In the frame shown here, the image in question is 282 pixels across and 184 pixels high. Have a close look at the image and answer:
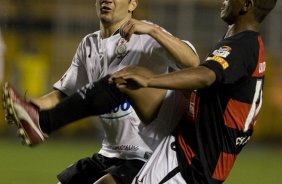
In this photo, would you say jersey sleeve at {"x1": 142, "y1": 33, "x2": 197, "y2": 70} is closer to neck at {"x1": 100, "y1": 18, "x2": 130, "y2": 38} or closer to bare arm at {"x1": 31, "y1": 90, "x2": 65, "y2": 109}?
neck at {"x1": 100, "y1": 18, "x2": 130, "y2": 38}

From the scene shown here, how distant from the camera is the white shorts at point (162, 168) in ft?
16.9

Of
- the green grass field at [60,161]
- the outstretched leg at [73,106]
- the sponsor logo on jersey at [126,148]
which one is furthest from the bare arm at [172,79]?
the green grass field at [60,161]

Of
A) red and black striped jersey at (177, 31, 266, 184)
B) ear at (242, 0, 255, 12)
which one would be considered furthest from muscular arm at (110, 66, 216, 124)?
ear at (242, 0, 255, 12)

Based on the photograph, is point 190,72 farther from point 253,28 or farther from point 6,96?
point 6,96

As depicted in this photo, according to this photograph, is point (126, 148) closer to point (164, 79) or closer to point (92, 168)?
point (92, 168)

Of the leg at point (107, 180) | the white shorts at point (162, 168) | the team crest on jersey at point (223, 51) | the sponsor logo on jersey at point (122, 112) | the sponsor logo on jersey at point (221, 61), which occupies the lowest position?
the leg at point (107, 180)

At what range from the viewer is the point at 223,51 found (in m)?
4.93

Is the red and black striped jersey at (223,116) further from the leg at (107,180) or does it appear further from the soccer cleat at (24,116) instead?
the soccer cleat at (24,116)

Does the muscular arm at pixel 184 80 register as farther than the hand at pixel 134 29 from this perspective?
No

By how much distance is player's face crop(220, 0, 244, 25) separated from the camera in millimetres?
5145

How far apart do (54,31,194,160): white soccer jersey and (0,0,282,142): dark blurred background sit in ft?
37.4

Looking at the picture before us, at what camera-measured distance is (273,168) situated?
13.1m

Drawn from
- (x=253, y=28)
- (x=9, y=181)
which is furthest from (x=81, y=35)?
(x=253, y=28)

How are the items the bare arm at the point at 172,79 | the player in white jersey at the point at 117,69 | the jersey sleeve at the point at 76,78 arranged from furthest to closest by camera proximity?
the jersey sleeve at the point at 76,78 → the player in white jersey at the point at 117,69 → the bare arm at the point at 172,79
